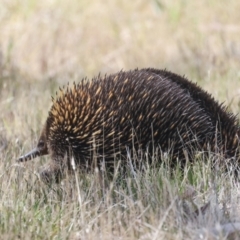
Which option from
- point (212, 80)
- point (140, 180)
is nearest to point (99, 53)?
point (212, 80)

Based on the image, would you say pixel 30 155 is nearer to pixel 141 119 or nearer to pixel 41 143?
pixel 41 143

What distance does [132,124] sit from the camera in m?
4.16

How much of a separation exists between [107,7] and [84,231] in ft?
21.6

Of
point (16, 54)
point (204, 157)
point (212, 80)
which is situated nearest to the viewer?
point (204, 157)

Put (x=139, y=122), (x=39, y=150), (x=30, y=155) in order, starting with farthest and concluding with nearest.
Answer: (x=39, y=150), (x=30, y=155), (x=139, y=122)

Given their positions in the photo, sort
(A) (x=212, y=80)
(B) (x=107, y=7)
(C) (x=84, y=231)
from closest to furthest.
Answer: (C) (x=84, y=231) → (A) (x=212, y=80) → (B) (x=107, y=7)

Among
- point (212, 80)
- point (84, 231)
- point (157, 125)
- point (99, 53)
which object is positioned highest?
point (99, 53)

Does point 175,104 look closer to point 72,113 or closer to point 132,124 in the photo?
point 132,124

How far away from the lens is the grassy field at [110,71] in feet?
10.0

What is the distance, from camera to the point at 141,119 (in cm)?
418

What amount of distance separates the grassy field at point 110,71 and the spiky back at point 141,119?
20cm

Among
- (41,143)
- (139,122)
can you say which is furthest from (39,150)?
(139,122)

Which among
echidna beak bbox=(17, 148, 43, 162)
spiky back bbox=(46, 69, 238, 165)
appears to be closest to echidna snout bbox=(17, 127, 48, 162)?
echidna beak bbox=(17, 148, 43, 162)

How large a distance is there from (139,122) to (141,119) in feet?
0.07
